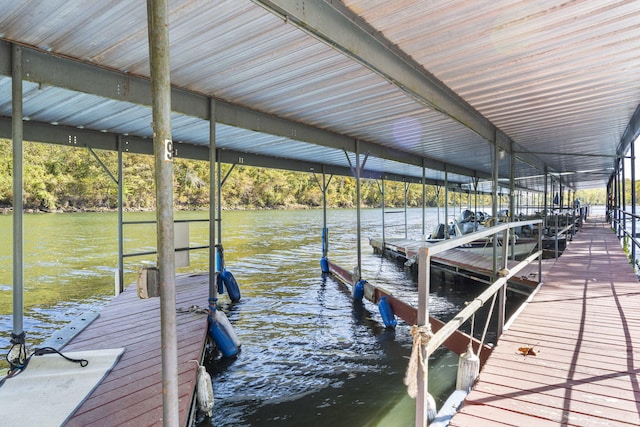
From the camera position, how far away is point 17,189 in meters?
3.30

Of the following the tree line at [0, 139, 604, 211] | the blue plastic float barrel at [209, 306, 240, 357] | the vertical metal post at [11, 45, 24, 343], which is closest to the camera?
the vertical metal post at [11, 45, 24, 343]

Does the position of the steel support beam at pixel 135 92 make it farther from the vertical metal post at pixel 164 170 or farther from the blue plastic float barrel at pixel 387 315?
the blue plastic float barrel at pixel 387 315

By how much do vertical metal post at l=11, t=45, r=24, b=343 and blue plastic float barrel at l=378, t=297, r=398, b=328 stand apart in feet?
17.2

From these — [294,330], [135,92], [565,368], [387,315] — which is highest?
[135,92]

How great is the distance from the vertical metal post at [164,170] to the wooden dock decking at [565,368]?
161 cm

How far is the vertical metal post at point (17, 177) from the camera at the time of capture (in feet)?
10.4

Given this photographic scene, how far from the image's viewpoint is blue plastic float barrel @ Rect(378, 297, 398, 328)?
7008mm

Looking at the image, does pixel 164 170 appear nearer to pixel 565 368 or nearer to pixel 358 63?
pixel 358 63

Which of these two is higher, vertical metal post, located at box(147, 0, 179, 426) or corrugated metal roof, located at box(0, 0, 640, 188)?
corrugated metal roof, located at box(0, 0, 640, 188)

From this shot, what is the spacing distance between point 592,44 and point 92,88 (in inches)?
184

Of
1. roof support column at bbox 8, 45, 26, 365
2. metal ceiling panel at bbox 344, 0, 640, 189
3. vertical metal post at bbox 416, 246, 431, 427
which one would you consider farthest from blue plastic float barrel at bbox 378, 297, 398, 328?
roof support column at bbox 8, 45, 26, 365

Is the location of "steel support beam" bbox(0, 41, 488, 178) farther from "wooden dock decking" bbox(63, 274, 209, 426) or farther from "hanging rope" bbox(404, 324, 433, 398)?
"hanging rope" bbox(404, 324, 433, 398)

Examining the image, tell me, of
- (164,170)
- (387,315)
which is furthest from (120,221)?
(164,170)

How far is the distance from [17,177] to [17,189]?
0.11 meters
